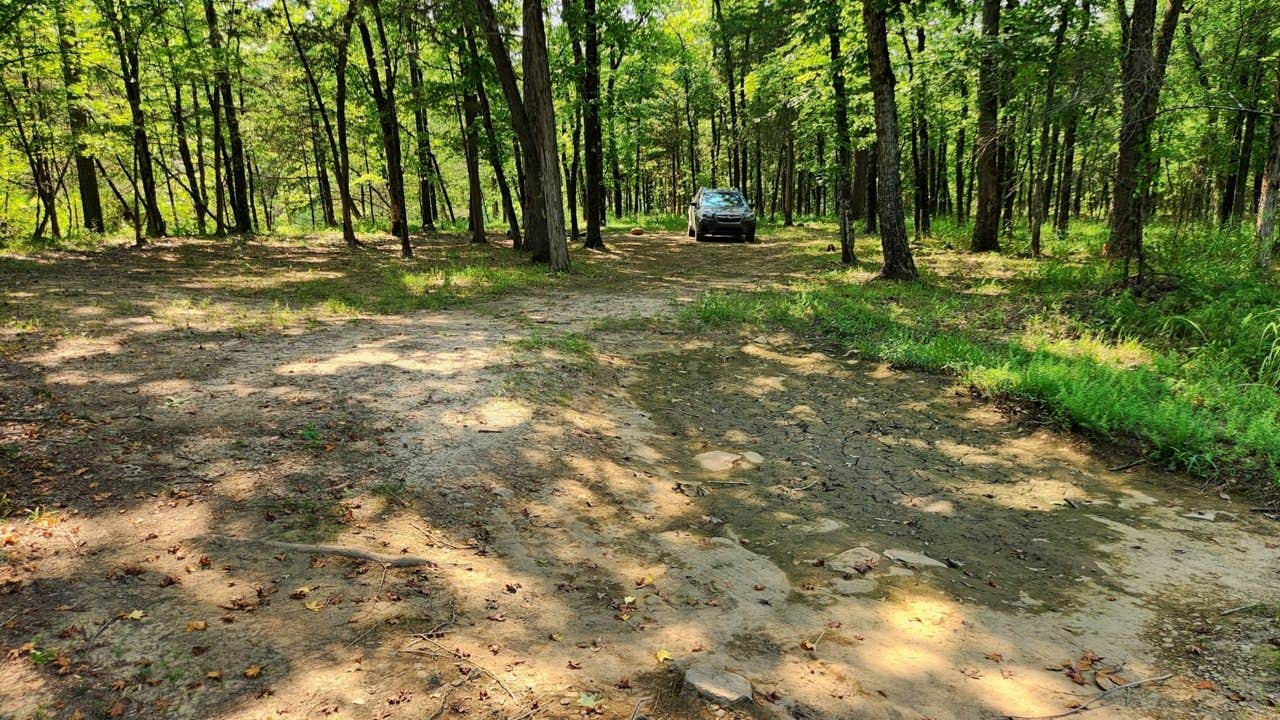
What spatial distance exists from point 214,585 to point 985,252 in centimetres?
1614

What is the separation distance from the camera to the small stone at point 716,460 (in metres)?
5.11

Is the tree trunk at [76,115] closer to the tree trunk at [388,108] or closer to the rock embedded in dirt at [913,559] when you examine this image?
the tree trunk at [388,108]

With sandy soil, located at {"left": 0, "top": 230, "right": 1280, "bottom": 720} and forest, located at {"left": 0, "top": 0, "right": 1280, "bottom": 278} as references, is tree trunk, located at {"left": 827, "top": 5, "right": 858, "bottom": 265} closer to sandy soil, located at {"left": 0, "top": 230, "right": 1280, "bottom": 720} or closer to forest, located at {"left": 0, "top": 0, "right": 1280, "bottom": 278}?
forest, located at {"left": 0, "top": 0, "right": 1280, "bottom": 278}

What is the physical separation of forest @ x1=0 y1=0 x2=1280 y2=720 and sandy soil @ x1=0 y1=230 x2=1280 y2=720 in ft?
0.07

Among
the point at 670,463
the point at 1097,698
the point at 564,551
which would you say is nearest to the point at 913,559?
the point at 1097,698

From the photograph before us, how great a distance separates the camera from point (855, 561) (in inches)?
147

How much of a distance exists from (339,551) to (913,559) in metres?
3.38

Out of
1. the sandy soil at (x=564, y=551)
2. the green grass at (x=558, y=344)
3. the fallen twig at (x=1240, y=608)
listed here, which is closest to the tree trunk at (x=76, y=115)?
the sandy soil at (x=564, y=551)

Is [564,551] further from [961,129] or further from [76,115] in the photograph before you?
[961,129]

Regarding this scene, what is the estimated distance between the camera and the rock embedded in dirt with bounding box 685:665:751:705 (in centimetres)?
240

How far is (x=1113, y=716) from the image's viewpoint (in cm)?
244

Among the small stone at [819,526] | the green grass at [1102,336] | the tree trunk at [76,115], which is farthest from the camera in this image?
the tree trunk at [76,115]

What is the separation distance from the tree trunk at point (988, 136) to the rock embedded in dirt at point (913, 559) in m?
9.34

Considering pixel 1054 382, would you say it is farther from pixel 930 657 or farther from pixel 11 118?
pixel 11 118
